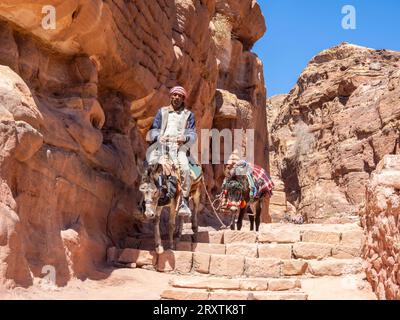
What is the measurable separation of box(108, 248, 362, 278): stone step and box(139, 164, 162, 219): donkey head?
831mm

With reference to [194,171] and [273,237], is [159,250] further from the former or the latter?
[273,237]

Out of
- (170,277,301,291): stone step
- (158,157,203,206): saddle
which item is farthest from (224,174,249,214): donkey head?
(170,277,301,291): stone step

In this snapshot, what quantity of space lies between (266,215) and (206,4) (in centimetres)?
1142

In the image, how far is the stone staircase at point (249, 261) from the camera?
23.2ft

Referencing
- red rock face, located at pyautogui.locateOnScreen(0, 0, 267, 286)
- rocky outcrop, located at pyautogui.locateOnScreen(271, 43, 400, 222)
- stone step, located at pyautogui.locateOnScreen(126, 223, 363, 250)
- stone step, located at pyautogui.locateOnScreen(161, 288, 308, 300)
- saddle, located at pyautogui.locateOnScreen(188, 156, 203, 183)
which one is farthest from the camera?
rocky outcrop, located at pyautogui.locateOnScreen(271, 43, 400, 222)

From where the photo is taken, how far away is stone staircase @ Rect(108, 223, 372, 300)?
7066mm

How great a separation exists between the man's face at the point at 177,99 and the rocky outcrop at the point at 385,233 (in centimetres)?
416

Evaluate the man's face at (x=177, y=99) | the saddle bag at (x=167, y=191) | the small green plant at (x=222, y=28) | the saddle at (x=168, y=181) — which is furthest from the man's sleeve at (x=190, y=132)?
the small green plant at (x=222, y=28)

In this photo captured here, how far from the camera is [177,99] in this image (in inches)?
390

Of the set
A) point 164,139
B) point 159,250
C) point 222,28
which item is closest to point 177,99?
point 164,139

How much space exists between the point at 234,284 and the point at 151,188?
2.31 metres

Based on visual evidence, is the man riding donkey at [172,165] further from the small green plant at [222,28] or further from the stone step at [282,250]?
the small green plant at [222,28]

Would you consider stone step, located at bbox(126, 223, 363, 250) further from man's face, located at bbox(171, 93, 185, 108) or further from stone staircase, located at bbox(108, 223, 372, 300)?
man's face, located at bbox(171, 93, 185, 108)

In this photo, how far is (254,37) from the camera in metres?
25.3
